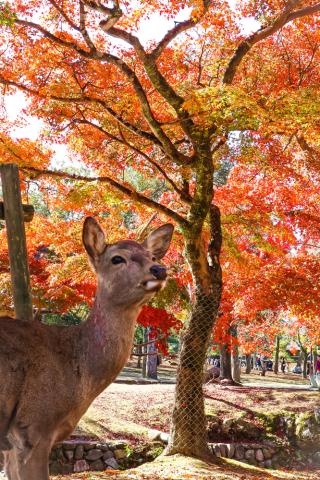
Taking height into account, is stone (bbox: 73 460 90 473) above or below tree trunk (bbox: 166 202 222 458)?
below

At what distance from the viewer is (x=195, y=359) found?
10102 mm

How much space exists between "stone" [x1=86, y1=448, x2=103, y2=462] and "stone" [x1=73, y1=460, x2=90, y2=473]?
0.46 feet

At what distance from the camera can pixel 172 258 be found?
16203mm

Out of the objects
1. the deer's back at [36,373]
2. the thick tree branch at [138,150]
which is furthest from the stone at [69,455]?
the deer's back at [36,373]

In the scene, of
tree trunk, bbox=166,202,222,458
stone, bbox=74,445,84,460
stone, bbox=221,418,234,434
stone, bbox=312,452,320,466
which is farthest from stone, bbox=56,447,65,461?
stone, bbox=312,452,320,466

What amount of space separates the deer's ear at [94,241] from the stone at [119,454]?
354 inches

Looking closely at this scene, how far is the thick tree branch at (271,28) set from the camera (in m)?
9.81

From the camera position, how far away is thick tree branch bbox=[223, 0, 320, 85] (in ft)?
32.2

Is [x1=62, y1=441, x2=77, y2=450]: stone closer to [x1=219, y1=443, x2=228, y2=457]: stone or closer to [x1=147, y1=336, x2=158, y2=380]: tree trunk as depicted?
[x1=219, y1=443, x2=228, y2=457]: stone

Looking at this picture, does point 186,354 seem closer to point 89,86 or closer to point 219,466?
point 219,466

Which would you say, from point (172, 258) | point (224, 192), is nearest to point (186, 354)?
point (224, 192)

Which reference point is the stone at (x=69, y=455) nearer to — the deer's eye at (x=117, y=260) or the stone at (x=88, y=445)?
the stone at (x=88, y=445)

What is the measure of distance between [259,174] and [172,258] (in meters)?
3.62

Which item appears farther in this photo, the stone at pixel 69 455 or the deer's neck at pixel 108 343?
the stone at pixel 69 455
